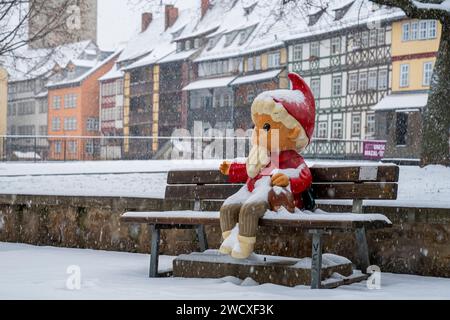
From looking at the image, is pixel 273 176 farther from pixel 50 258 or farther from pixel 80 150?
pixel 80 150

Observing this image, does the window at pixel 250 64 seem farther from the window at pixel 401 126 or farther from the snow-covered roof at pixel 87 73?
the snow-covered roof at pixel 87 73

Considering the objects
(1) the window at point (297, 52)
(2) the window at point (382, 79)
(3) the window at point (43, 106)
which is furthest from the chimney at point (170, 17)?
(2) the window at point (382, 79)

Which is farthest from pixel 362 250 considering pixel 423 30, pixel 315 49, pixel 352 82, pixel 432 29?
pixel 315 49

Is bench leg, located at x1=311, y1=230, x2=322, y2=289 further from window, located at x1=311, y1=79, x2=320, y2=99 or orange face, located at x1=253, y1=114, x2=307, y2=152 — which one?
window, located at x1=311, y1=79, x2=320, y2=99

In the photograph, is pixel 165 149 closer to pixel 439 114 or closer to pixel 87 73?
pixel 439 114

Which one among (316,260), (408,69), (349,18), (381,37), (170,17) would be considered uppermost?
(170,17)

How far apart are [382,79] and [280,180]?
113 ft

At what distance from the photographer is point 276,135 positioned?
5324 millimetres

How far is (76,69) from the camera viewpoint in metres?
67.9

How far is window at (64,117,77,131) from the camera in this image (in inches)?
2682

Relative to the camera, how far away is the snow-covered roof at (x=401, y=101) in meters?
35.5

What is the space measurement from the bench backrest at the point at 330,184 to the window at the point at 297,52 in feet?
123

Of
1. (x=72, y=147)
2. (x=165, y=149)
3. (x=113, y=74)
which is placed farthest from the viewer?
(x=113, y=74)
